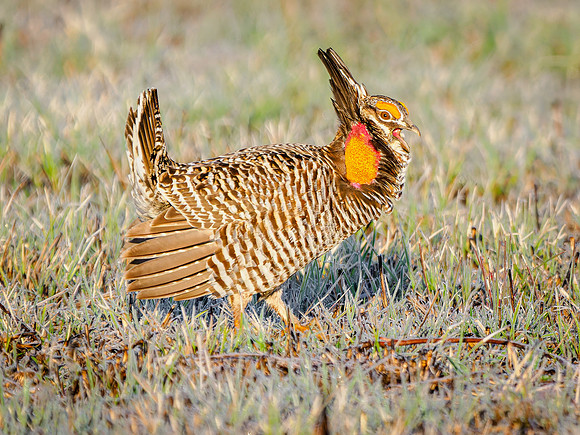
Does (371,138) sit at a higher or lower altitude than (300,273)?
higher

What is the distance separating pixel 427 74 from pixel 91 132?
3.28 metres

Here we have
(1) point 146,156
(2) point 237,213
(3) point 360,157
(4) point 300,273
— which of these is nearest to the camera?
(2) point 237,213

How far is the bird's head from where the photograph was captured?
10.6ft

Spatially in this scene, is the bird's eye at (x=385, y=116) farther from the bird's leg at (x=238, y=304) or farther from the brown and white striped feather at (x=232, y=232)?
the bird's leg at (x=238, y=304)

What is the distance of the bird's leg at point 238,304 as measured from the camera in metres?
3.10

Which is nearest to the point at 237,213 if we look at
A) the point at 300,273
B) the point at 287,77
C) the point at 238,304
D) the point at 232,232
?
the point at 232,232

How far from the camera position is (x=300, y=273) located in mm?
3703

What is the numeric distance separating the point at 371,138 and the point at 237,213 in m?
0.76

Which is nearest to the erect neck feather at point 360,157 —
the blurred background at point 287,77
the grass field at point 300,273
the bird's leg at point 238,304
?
the grass field at point 300,273

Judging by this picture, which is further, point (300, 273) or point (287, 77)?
point (287, 77)

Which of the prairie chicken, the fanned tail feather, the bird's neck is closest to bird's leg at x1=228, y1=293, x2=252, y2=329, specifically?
the prairie chicken

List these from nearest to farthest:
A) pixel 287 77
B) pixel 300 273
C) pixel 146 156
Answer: pixel 146 156
pixel 300 273
pixel 287 77

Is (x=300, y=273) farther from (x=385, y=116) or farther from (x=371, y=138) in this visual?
(x=385, y=116)

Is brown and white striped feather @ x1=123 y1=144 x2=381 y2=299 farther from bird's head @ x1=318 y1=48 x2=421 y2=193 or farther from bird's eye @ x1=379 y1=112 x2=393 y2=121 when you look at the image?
bird's eye @ x1=379 y1=112 x2=393 y2=121
